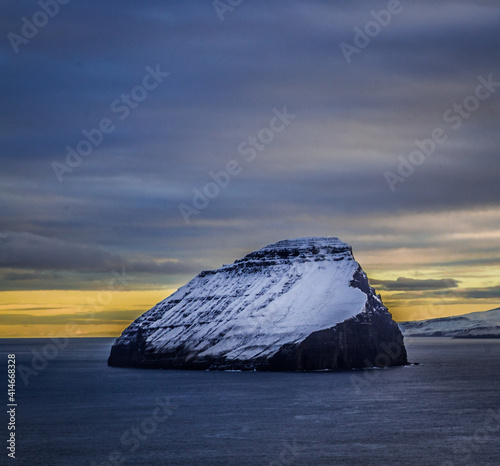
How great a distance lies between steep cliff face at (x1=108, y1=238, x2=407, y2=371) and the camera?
553 ft

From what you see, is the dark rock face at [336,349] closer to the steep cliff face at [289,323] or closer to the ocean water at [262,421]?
the steep cliff face at [289,323]

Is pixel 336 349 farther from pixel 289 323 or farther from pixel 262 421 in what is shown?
pixel 262 421

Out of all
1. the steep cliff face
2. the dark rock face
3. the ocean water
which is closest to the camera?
the ocean water

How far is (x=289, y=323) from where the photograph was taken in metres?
173

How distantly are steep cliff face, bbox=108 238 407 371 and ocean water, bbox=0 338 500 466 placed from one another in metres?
14.4

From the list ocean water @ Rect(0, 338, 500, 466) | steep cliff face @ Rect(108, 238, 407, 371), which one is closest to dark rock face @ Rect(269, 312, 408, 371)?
steep cliff face @ Rect(108, 238, 407, 371)

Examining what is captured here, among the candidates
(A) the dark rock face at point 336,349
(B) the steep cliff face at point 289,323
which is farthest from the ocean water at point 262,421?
(B) the steep cliff face at point 289,323

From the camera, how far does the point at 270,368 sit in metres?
171

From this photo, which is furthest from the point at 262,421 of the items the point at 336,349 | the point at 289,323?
the point at 289,323

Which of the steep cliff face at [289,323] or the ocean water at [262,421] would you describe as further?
the steep cliff face at [289,323]

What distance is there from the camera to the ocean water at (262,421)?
2916 inches

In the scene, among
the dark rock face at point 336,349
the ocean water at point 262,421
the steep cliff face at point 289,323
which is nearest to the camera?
the ocean water at point 262,421

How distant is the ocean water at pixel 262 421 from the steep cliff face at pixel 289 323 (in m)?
14.4

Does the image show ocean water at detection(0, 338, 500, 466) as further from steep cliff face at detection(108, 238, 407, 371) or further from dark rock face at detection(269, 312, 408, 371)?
steep cliff face at detection(108, 238, 407, 371)
